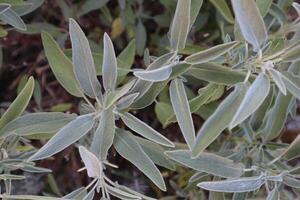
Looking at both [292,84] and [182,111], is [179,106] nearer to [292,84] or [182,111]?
[182,111]

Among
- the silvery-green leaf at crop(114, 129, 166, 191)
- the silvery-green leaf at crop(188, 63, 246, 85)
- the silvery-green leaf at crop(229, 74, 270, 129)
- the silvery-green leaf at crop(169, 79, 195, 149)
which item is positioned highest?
the silvery-green leaf at crop(229, 74, 270, 129)

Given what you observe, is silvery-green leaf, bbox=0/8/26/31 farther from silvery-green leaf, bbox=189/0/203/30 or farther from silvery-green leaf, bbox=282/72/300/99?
silvery-green leaf, bbox=282/72/300/99

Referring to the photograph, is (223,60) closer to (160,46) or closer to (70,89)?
(70,89)

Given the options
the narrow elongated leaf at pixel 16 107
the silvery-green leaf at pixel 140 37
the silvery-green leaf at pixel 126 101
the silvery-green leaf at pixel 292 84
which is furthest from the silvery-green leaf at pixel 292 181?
the silvery-green leaf at pixel 140 37

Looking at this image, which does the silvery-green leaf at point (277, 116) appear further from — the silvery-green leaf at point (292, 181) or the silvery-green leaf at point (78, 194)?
the silvery-green leaf at point (78, 194)

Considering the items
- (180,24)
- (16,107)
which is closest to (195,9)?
(180,24)

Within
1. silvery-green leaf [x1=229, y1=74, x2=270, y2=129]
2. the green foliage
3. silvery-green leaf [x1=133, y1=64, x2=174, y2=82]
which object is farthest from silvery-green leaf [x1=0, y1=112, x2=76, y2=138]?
silvery-green leaf [x1=229, y1=74, x2=270, y2=129]

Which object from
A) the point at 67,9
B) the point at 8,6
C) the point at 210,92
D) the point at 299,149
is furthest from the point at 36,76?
the point at 299,149
